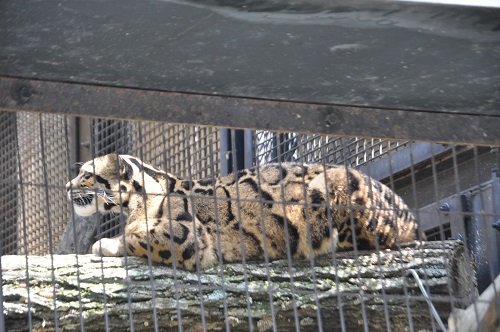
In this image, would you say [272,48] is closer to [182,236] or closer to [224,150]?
[182,236]

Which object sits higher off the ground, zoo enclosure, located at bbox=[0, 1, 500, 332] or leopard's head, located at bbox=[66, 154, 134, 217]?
zoo enclosure, located at bbox=[0, 1, 500, 332]

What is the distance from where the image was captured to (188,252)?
5246mm

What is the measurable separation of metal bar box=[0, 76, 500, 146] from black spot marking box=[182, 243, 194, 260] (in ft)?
8.64

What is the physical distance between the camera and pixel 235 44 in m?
2.44

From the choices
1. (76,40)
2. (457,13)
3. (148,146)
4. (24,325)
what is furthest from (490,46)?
(148,146)

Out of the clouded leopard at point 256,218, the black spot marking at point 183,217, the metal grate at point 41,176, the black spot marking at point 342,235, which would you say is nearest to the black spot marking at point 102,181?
the clouded leopard at point 256,218

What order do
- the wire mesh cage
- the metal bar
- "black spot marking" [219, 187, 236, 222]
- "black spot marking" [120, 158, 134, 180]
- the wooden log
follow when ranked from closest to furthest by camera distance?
the metal bar, the wire mesh cage, "black spot marking" [219, 187, 236, 222], "black spot marking" [120, 158, 134, 180], the wooden log

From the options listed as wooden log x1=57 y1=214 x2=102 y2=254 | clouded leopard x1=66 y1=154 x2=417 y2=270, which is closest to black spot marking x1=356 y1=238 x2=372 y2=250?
clouded leopard x1=66 y1=154 x2=417 y2=270

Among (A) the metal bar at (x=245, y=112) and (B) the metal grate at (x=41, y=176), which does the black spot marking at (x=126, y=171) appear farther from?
(A) the metal bar at (x=245, y=112)

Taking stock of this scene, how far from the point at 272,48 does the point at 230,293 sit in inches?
97.3

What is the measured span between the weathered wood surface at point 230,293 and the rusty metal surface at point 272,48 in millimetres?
2012

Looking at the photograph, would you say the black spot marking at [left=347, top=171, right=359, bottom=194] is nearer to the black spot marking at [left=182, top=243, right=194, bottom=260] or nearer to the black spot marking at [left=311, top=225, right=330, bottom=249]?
the black spot marking at [left=311, top=225, right=330, bottom=249]

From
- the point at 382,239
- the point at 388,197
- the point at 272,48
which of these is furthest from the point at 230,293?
the point at 272,48

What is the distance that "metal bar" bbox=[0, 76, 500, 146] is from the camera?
2.52m
